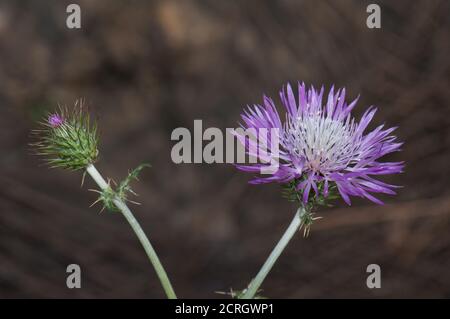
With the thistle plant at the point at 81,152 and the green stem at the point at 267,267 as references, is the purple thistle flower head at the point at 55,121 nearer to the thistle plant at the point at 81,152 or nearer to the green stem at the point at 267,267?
the thistle plant at the point at 81,152

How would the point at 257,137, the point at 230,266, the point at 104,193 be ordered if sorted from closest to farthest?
the point at 104,193, the point at 257,137, the point at 230,266

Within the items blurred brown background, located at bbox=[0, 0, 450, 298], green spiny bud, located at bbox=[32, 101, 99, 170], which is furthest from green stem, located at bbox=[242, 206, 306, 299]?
blurred brown background, located at bbox=[0, 0, 450, 298]

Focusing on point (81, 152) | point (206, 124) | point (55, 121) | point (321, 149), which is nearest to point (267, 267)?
point (321, 149)

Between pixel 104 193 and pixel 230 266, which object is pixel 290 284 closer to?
pixel 230 266

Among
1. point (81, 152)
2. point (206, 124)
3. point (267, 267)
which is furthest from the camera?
point (206, 124)

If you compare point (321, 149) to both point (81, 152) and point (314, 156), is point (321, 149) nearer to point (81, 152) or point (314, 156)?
point (314, 156)

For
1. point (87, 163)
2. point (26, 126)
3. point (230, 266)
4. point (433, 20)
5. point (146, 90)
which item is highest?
point (433, 20)

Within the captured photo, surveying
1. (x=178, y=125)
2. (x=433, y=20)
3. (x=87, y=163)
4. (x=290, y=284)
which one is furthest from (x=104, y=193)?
(x=433, y=20)

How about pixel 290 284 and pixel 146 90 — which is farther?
pixel 146 90

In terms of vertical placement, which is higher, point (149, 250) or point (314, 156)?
point (314, 156)
